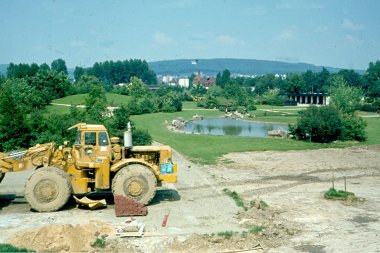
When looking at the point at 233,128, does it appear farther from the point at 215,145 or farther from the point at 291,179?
the point at 291,179

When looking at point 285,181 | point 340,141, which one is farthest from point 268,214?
point 340,141

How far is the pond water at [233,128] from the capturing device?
49975mm

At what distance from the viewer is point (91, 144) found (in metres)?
16.6

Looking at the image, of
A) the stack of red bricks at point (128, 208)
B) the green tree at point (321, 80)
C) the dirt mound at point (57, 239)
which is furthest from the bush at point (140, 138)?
the green tree at point (321, 80)

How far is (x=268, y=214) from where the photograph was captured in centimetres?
1572

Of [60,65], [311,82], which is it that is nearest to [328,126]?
[311,82]

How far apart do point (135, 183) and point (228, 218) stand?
374 centimetres

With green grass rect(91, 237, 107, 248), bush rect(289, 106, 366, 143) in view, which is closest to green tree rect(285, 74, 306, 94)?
bush rect(289, 106, 366, 143)

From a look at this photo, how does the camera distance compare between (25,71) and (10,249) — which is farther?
(25,71)

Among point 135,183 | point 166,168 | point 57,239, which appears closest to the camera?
point 57,239

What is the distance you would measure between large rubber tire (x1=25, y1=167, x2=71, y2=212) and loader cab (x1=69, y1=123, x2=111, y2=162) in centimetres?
110

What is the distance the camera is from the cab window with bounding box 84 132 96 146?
16.6 metres

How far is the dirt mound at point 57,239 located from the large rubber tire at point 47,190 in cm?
301

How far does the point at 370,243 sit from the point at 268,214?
379cm
